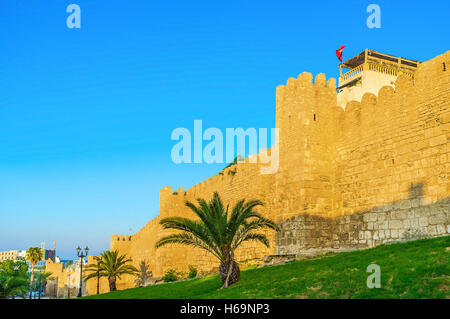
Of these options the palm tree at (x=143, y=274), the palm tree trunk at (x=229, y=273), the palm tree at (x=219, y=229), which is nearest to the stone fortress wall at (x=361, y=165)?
the palm tree at (x=219, y=229)

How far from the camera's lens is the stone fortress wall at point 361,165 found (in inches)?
491

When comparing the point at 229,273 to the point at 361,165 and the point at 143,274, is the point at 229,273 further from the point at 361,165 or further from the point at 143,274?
the point at 143,274

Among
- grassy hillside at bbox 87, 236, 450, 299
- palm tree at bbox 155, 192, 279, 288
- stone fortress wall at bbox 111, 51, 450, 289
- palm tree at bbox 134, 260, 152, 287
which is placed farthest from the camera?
palm tree at bbox 134, 260, 152, 287

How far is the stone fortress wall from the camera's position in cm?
1246

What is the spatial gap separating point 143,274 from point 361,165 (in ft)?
69.9

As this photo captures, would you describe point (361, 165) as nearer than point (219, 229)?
No

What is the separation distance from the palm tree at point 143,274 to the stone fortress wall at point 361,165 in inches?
529

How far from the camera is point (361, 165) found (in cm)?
1512

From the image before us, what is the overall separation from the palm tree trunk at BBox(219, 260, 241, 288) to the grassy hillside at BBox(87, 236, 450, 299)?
0.51 m

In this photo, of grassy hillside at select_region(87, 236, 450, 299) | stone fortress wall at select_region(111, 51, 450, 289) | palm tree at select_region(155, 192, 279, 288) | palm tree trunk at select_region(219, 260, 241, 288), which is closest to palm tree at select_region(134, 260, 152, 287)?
stone fortress wall at select_region(111, 51, 450, 289)

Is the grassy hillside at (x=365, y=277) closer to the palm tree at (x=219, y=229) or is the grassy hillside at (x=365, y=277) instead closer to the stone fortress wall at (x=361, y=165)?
the palm tree at (x=219, y=229)

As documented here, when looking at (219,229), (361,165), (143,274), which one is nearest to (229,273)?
(219,229)

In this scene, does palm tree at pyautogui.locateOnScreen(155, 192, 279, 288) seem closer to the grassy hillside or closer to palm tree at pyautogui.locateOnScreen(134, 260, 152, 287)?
the grassy hillside
